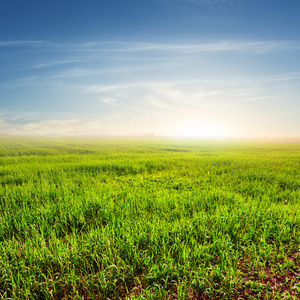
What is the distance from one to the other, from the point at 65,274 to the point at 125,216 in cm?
256

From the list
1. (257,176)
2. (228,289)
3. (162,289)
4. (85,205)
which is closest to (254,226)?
(228,289)

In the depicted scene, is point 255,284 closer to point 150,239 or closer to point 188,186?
point 150,239

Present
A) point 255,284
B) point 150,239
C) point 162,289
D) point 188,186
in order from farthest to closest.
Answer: point 188,186, point 150,239, point 255,284, point 162,289

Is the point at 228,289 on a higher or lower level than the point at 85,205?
lower

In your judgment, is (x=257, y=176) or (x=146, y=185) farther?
(x=257, y=176)

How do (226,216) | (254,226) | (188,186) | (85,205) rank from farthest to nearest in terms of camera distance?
(188,186) → (85,205) → (226,216) → (254,226)

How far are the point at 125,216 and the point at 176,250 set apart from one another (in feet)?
7.36

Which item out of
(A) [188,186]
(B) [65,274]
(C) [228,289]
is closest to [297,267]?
(C) [228,289]

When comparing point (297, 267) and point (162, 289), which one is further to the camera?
point (297, 267)

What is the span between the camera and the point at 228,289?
3000 millimetres

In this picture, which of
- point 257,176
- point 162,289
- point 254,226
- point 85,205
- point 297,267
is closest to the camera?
point 162,289

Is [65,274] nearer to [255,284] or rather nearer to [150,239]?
[150,239]

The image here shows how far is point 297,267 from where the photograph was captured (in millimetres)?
3529

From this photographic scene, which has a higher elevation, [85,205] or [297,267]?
[85,205]
